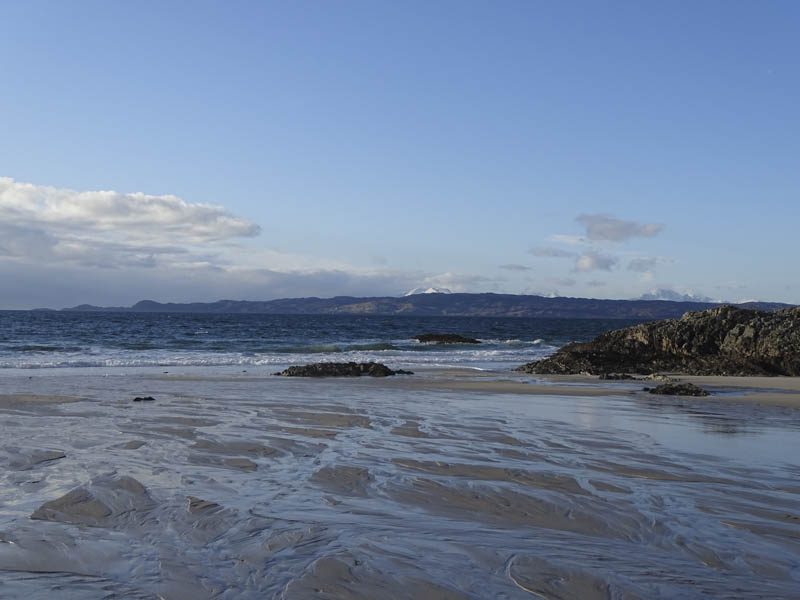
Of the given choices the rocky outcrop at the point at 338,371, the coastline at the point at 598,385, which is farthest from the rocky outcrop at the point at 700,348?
the rocky outcrop at the point at 338,371

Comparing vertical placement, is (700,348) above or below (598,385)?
above

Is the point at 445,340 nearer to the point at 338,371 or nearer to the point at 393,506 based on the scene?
the point at 338,371

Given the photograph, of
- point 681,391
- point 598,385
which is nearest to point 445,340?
point 598,385

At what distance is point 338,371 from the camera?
867 inches

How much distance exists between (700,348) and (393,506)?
22550 millimetres

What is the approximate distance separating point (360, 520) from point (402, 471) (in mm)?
1879

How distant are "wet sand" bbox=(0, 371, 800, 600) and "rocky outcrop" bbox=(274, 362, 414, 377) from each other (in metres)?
9.75

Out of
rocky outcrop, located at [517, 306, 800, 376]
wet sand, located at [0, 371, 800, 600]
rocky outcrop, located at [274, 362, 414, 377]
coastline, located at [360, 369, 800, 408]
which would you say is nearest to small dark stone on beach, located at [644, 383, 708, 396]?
coastline, located at [360, 369, 800, 408]

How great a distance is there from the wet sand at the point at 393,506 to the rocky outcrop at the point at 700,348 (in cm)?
1239

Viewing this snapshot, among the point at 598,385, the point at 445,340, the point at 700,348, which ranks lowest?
the point at 598,385

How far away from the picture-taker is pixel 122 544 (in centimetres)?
461

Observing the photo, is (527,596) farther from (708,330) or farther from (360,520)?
(708,330)

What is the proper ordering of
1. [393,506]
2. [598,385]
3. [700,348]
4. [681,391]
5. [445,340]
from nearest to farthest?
[393,506] → [681,391] → [598,385] → [700,348] → [445,340]

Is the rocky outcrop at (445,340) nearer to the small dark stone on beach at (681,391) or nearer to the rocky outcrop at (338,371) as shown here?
the rocky outcrop at (338,371)
